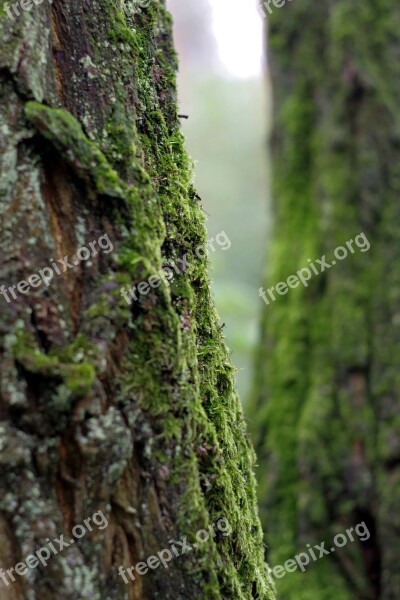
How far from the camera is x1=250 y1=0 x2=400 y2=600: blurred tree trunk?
327 cm

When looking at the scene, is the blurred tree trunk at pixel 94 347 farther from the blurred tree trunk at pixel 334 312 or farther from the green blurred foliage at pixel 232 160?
the green blurred foliage at pixel 232 160

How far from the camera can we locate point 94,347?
128 cm

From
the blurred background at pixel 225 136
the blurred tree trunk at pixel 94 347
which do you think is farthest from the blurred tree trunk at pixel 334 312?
the blurred background at pixel 225 136

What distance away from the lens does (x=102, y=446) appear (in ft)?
4.09

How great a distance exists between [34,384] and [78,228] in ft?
1.04

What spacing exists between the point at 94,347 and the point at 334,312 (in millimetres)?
2580

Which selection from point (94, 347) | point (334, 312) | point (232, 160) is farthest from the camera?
point (232, 160)

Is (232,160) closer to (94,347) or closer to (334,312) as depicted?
(334,312)

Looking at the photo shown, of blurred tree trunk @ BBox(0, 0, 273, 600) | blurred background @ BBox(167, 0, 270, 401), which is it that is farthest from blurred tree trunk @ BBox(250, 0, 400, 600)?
blurred background @ BBox(167, 0, 270, 401)

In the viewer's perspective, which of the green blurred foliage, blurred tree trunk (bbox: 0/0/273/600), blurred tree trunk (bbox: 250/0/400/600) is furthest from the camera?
the green blurred foliage

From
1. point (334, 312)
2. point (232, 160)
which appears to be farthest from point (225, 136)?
point (334, 312)

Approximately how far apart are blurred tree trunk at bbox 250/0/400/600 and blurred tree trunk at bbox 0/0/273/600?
189cm

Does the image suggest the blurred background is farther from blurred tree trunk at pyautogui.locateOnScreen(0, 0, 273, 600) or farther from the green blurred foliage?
blurred tree trunk at pyautogui.locateOnScreen(0, 0, 273, 600)

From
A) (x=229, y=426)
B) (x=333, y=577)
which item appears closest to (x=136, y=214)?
(x=229, y=426)
